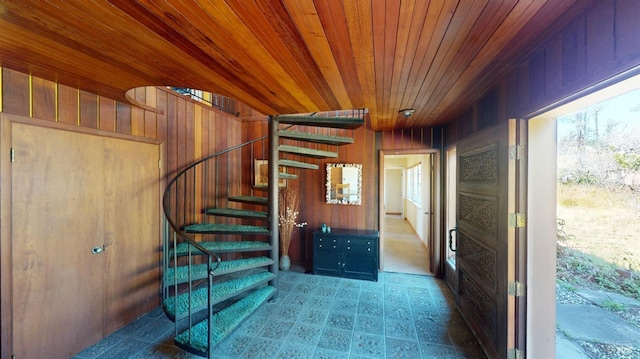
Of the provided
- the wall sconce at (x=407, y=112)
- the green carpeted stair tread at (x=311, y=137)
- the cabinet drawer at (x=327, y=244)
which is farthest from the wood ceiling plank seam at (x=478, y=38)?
the cabinet drawer at (x=327, y=244)

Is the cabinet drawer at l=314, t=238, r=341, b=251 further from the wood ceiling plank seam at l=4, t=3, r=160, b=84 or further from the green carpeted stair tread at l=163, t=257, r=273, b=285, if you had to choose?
the wood ceiling plank seam at l=4, t=3, r=160, b=84

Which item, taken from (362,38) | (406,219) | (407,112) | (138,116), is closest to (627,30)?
(362,38)

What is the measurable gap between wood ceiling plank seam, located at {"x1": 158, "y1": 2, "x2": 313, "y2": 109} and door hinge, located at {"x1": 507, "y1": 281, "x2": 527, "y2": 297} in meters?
2.26

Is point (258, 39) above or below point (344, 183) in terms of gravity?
above

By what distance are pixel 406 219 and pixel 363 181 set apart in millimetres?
5629

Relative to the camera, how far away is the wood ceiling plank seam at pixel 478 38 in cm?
105

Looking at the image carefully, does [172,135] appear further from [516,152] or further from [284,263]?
[516,152]

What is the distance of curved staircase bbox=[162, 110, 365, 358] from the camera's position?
2.05 m

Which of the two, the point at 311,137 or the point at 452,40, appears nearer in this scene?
the point at 452,40

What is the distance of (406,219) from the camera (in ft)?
28.8

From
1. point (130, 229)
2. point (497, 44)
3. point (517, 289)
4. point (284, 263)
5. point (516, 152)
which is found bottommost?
point (284, 263)

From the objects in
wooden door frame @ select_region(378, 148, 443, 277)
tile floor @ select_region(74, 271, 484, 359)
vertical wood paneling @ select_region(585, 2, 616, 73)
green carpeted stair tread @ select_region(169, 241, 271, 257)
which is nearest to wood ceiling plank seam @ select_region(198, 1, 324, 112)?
vertical wood paneling @ select_region(585, 2, 616, 73)

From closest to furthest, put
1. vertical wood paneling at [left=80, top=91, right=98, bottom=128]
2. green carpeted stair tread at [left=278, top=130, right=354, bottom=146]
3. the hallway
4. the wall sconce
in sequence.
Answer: vertical wood paneling at [left=80, top=91, right=98, bottom=128], the wall sconce, green carpeted stair tread at [left=278, top=130, right=354, bottom=146], the hallway

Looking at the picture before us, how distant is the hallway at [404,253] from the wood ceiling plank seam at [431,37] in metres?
2.98
